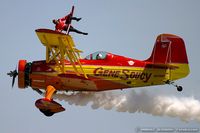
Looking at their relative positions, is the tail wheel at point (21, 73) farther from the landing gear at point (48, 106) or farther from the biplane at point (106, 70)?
the landing gear at point (48, 106)

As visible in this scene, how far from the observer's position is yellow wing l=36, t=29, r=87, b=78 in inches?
1441

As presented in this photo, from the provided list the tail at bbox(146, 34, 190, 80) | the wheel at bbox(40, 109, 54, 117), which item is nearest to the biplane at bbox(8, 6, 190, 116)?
the tail at bbox(146, 34, 190, 80)

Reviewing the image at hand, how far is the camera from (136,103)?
129 ft

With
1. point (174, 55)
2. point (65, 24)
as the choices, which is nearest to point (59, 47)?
point (65, 24)

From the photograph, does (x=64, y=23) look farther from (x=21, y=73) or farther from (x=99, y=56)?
(x=21, y=73)

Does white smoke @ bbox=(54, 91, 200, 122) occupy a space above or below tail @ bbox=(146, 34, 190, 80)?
below

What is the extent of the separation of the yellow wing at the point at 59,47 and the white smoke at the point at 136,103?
184 cm

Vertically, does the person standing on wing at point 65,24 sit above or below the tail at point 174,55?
above

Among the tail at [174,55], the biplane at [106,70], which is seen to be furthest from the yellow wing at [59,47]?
the tail at [174,55]

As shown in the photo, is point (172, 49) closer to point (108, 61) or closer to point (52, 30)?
point (108, 61)

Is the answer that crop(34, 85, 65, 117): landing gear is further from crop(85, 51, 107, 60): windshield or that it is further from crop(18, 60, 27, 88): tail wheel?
crop(85, 51, 107, 60): windshield

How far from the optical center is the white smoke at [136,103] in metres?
39.2

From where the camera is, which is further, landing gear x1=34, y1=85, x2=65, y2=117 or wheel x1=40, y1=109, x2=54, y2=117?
wheel x1=40, y1=109, x2=54, y2=117

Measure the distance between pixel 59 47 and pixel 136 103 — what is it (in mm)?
4571
